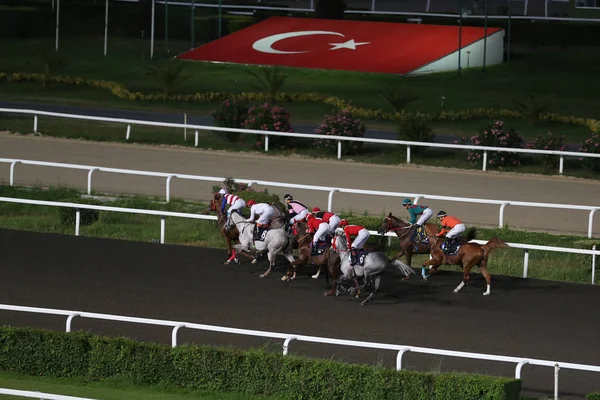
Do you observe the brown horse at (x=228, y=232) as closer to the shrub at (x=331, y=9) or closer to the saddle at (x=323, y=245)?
the saddle at (x=323, y=245)

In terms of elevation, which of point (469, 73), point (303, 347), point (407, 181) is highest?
point (469, 73)

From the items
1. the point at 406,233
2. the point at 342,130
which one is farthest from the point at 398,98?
the point at 406,233

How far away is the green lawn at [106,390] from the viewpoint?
31.2ft

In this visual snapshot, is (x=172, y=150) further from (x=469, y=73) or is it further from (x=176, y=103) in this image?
(x=469, y=73)

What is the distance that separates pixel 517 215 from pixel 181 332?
6.70m

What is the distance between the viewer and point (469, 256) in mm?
12711

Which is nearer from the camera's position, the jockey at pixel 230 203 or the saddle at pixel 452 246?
the saddle at pixel 452 246

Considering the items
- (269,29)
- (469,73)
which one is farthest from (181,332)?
(269,29)

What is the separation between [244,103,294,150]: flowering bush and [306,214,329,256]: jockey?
8.14 meters

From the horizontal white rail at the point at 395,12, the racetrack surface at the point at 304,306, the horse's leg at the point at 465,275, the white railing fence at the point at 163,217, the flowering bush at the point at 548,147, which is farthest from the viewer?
the horizontal white rail at the point at 395,12

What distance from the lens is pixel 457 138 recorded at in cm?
2300

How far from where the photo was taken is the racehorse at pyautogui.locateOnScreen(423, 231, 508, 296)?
497 inches

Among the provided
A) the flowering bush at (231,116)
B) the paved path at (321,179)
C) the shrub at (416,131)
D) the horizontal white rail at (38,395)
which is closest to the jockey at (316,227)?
the paved path at (321,179)

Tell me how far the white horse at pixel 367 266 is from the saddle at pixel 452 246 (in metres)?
0.52
